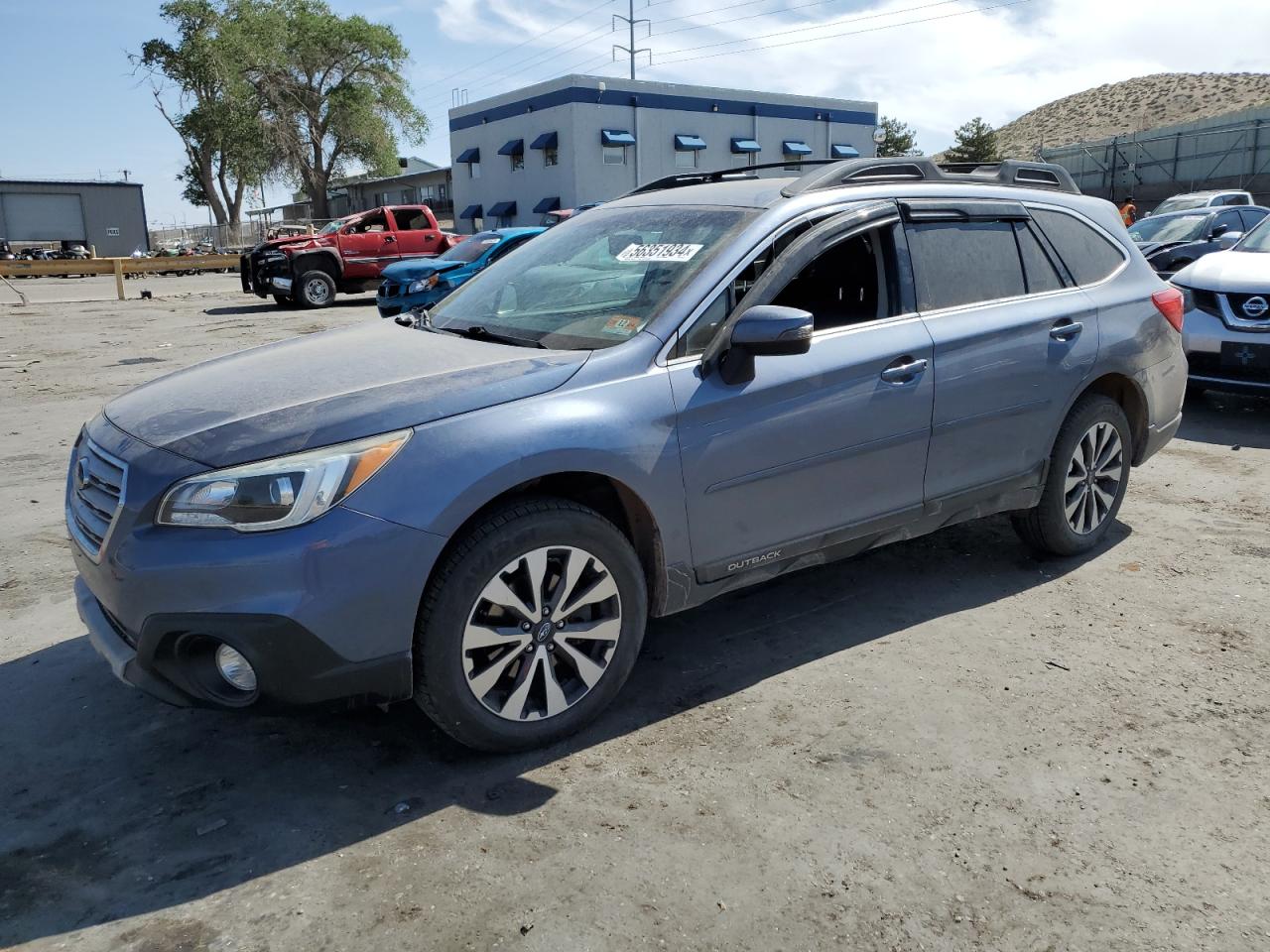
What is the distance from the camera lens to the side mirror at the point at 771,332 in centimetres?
325

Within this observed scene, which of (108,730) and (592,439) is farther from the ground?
(592,439)

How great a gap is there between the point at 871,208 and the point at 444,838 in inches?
109

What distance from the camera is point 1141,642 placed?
3990mm

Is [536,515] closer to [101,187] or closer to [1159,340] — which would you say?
[1159,340]

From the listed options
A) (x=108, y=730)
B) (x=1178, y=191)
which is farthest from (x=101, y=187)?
(x=108, y=730)

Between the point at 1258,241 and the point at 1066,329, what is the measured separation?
19.9ft

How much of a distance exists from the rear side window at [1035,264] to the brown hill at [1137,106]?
8171 cm

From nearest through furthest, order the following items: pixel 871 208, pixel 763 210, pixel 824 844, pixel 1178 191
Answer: pixel 824 844 < pixel 763 210 < pixel 871 208 < pixel 1178 191

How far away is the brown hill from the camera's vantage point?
85688 millimetres

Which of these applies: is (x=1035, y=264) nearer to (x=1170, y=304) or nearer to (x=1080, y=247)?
(x=1080, y=247)

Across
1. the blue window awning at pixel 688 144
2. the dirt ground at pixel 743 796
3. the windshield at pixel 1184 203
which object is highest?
the blue window awning at pixel 688 144

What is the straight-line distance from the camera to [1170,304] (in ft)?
→ 16.3

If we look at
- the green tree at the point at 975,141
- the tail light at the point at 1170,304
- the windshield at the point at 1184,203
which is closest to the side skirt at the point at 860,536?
the tail light at the point at 1170,304

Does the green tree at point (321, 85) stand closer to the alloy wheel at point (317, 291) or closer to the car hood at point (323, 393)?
the alloy wheel at point (317, 291)
